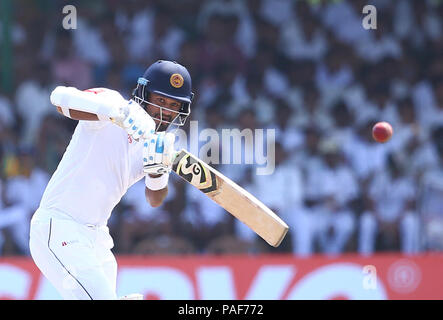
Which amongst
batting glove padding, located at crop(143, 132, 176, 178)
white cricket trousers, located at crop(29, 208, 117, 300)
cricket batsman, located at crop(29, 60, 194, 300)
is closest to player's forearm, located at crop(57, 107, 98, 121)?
cricket batsman, located at crop(29, 60, 194, 300)

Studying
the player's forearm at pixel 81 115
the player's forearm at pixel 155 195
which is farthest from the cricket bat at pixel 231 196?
the player's forearm at pixel 81 115

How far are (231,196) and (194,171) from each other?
0.22 m

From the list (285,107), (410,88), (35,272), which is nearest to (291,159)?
(285,107)

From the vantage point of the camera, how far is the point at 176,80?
422 cm

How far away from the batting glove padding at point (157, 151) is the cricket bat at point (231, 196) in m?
0.18

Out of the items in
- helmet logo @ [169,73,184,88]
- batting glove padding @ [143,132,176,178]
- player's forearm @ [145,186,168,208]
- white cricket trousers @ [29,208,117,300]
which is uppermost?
helmet logo @ [169,73,184,88]

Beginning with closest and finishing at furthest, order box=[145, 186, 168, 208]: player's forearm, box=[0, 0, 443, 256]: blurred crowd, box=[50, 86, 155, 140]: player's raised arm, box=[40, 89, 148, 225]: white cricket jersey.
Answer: box=[50, 86, 155, 140]: player's raised arm, box=[40, 89, 148, 225]: white cricket jersey, box=[145, 186, 168, 208]: player's forearm, box=[0, 0, 443, 256]: blurred crowd

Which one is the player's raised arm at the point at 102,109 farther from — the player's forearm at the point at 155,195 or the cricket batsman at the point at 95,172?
the player's forearm at the point at 155,195

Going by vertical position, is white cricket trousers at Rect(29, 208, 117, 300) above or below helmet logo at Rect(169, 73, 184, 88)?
below

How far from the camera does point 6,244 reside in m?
7.74

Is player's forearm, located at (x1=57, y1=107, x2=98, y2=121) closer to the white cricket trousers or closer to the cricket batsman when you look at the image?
the cricket batsman

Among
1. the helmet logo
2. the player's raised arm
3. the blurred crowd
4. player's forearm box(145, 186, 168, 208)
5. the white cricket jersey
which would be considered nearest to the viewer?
the player's raised arm

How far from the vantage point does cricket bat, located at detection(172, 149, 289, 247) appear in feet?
13.9

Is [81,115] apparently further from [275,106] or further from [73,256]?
[275,106]
